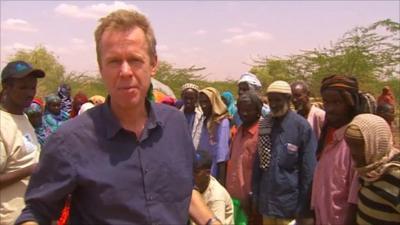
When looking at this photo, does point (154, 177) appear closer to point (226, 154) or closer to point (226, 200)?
point (226, 200)

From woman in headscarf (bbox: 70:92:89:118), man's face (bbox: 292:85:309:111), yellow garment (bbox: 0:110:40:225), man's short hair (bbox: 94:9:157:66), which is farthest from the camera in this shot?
woman in headscarf (bbox: 70:92:89:118)

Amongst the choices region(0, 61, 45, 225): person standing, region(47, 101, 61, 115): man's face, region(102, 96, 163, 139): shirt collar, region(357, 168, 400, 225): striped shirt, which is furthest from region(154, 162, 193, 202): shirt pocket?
region(47, 101, 61, 115): man's face

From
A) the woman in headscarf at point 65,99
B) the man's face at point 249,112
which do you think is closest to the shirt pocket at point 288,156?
the man's face at point 249,112

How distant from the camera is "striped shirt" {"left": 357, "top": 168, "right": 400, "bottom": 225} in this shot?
256cm

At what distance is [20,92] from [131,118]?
1699 mm

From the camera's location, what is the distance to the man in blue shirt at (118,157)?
155 centimetres

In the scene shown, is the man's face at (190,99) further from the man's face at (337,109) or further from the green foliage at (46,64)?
the green foliage at (46,64)

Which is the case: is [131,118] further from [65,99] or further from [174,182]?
[65,99]

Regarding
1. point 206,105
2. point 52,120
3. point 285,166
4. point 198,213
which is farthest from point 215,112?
point 198,213

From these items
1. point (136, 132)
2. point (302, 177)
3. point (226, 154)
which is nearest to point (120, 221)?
point (136, 132)

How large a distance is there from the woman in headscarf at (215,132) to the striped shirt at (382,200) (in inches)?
102

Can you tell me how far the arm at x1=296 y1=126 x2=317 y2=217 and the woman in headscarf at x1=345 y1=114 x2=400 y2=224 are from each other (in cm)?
96

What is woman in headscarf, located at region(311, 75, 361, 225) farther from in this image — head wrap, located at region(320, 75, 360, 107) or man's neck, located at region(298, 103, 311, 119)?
man's neck, located at region(298, 103, 311, 119)

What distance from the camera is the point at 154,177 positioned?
65.1 inches
